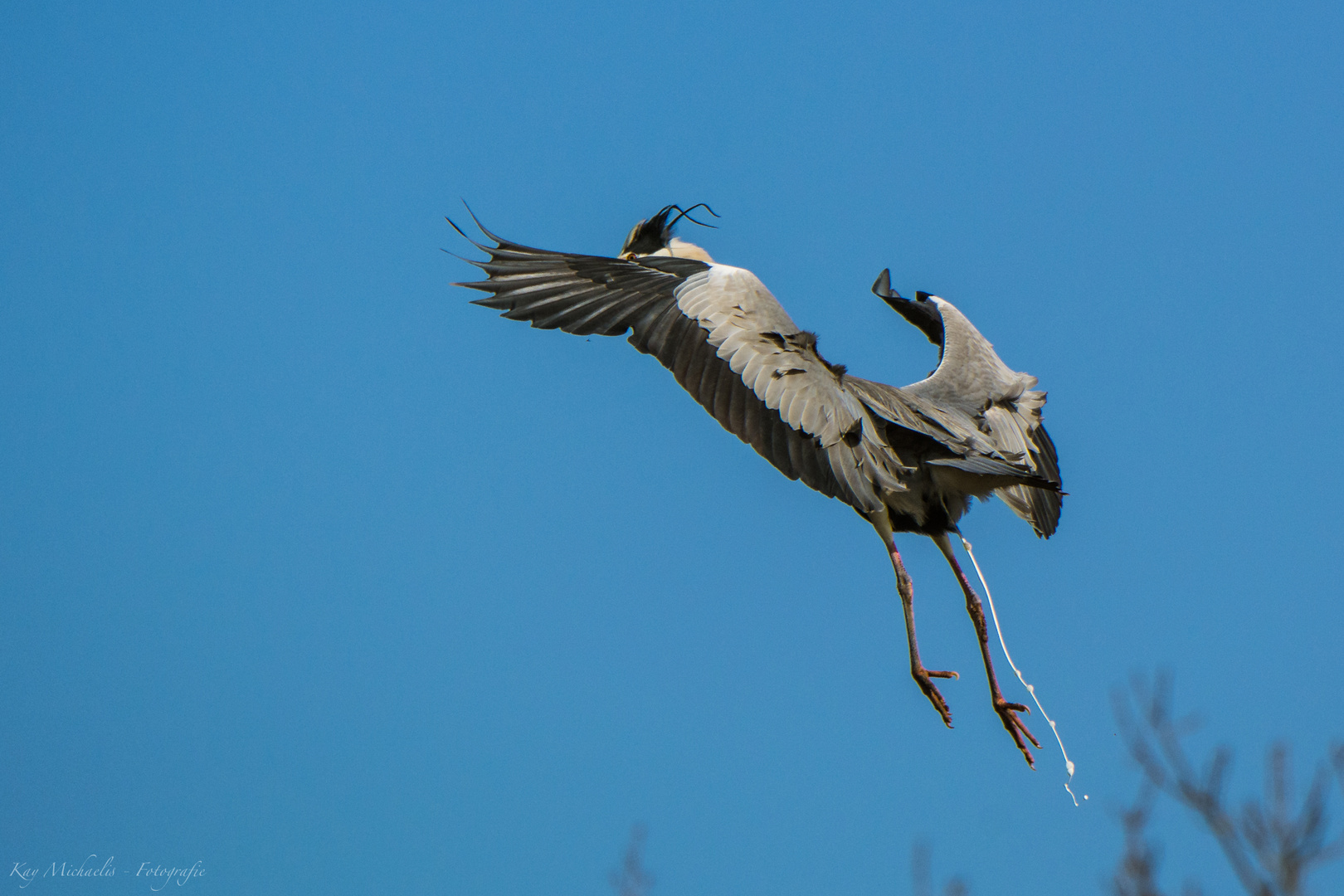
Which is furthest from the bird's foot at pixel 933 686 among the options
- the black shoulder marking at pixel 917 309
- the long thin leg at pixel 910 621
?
the black shoulder marking at pixel 917 309

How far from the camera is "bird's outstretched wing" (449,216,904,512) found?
538 centimetres

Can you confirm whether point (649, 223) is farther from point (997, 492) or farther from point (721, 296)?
point (997, 492)

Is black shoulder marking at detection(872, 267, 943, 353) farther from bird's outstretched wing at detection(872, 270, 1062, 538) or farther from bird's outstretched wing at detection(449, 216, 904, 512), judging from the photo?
bird's outstretched wing at detection(449, 216, 904, 512)

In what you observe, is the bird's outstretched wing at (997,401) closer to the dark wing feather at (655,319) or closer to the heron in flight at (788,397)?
the heron in flight at (788,397)

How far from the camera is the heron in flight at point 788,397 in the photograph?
5.38 meters

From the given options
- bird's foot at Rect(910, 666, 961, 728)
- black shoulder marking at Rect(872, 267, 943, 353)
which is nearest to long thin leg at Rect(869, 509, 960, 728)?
bird's foot at Rect(910, 666, 961, 728)

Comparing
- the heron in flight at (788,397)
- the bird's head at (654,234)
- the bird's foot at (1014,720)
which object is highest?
the bird's head at (654,234)

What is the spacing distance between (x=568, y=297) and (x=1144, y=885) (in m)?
3.68

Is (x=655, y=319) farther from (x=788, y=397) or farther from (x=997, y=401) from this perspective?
(x=997, y=401)

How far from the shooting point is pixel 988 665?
5723 millimetres

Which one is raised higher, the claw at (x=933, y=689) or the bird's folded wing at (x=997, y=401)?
the bird's folded wing at (x=997, y=401)

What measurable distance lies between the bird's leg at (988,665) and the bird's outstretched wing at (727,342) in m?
0.80

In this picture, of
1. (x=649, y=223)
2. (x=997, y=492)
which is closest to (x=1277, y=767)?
(x=997, y=492)

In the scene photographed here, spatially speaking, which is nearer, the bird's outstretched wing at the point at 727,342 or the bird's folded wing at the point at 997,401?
the bird's outstretched wing at the point at 727,342
